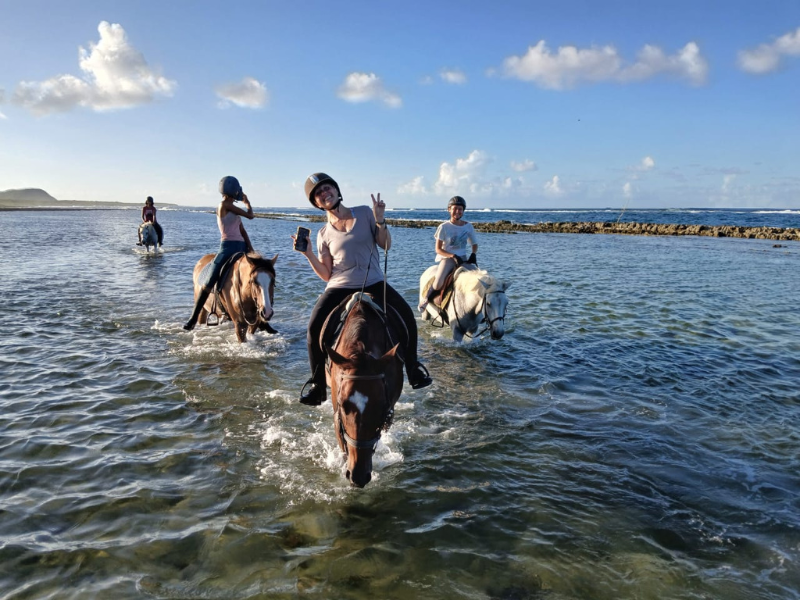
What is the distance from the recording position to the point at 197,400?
7.55m

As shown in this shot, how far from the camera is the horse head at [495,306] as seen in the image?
9.52m

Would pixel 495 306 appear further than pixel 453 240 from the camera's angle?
No

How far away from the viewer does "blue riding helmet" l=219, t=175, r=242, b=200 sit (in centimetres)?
927

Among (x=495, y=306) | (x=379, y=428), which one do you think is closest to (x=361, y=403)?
(x=379, y=428)

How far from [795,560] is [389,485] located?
3.90 meters

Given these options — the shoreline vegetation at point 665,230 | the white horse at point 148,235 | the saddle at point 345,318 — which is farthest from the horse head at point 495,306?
the shoreline vegetation at point 665,230

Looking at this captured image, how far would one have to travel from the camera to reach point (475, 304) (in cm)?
1009

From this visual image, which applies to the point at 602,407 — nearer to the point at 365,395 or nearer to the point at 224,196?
the point at 365,395

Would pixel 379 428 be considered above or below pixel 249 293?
below

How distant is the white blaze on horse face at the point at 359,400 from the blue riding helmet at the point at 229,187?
676 centimetres

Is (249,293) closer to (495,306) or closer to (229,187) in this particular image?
(229,187)

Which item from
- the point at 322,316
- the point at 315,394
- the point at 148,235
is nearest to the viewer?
the point at 322,316

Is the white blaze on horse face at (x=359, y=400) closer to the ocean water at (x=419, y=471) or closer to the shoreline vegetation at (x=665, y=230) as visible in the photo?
the ocean water at (x=419, y=471)

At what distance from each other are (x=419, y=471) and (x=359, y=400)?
77.5 inches
